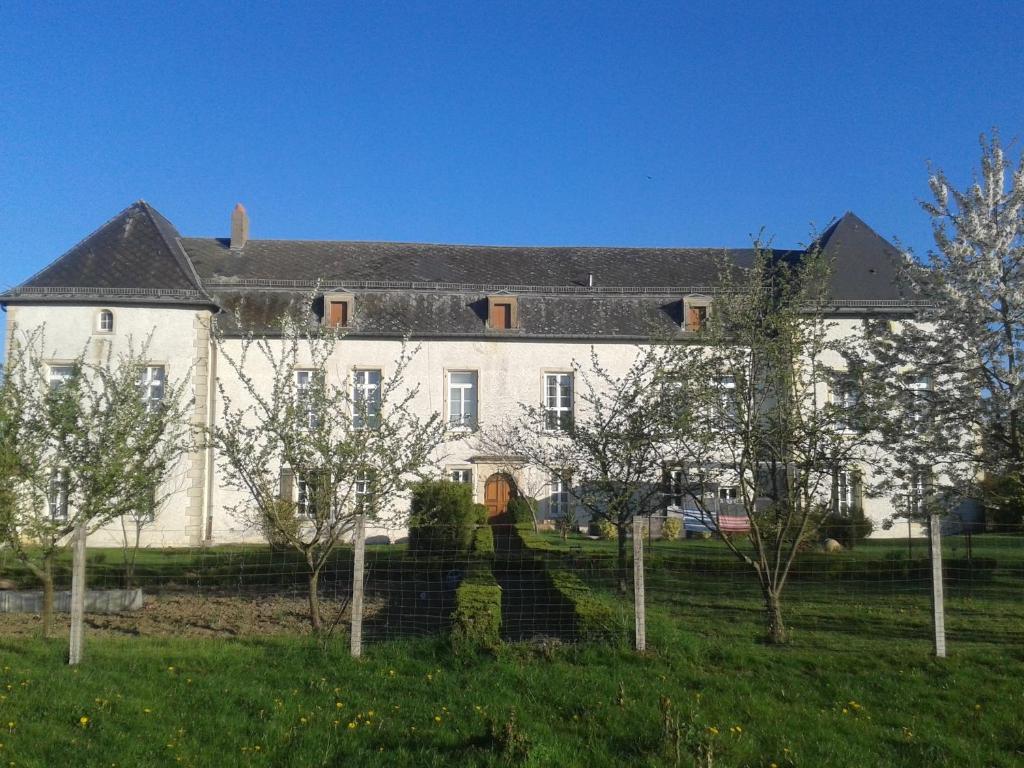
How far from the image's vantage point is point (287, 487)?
13070 mm

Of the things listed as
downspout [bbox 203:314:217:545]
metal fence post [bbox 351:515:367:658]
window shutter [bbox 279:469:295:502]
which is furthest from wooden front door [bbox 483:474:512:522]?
metal fence post [bbox 351:515:367:658]

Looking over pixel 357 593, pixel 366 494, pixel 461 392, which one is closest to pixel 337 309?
pixel 461 392

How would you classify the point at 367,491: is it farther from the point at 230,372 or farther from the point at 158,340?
the point at 230,372

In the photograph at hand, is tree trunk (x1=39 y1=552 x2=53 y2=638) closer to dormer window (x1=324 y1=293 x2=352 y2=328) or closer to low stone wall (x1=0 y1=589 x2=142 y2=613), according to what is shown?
low stone wall (x1=0 y1=589 x2=142 y2=613)

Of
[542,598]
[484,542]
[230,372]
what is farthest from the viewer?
[230,372]

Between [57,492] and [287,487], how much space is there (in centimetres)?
379

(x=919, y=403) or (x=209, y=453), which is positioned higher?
(x=919, y=403)

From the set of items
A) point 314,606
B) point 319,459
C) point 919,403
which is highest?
point 919,403

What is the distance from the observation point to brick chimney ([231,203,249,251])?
2883 cm

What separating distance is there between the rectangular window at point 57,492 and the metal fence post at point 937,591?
8929 millimetres

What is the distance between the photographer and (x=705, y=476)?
9711mm

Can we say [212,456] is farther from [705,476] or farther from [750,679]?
[750,679]

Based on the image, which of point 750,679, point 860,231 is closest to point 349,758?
point 750,679

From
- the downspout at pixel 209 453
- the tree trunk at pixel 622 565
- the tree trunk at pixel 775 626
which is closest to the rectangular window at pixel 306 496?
the tree trunk at pixel 622 565
